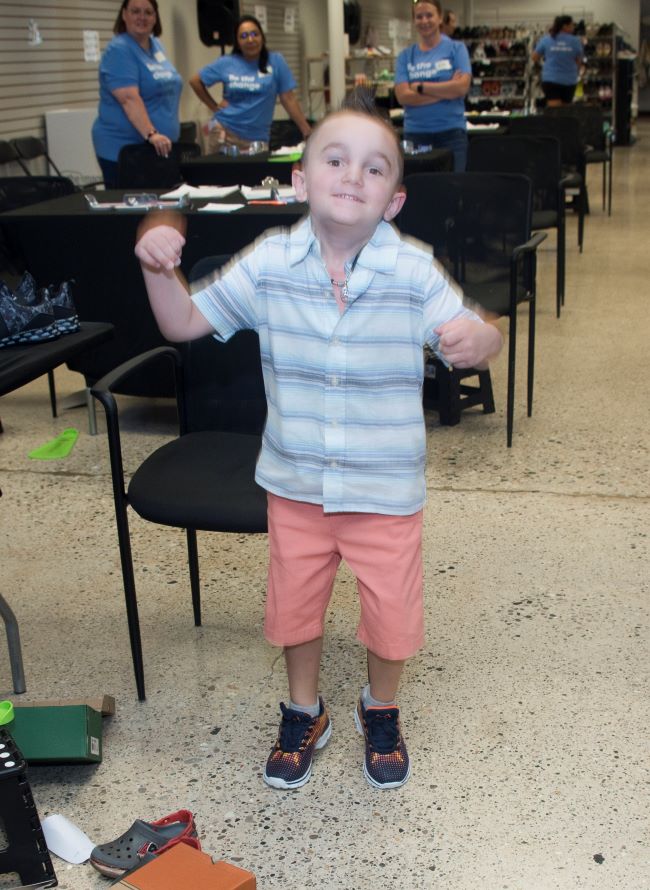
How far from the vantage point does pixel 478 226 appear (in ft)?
13.5

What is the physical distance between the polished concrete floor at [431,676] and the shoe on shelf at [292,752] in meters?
0.03

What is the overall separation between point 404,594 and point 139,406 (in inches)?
104

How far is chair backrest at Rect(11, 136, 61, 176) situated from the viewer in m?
7.86

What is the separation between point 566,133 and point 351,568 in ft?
22.2

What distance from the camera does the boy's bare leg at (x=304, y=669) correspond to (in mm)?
2051

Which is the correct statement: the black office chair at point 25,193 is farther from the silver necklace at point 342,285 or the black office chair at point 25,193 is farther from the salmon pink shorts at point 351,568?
the silver necklace at point 342,285

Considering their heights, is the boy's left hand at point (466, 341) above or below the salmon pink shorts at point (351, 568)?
Answer: above

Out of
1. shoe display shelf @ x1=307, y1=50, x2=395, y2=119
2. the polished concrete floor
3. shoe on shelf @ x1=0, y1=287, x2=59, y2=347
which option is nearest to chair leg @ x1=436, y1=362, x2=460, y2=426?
the polished concrete floor

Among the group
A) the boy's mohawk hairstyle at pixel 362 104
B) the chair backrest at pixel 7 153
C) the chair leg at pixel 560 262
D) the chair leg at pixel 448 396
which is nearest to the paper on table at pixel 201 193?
the chair leg at pixel 448 396

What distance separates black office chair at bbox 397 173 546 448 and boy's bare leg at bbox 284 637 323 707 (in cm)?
218

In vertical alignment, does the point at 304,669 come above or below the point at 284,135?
below

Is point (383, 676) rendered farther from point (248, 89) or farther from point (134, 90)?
point (248, 89)

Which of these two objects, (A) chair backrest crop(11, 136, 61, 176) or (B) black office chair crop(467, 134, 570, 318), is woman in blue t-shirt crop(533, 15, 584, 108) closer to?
(A) chair backrest crop(11, 136, 61, 176)

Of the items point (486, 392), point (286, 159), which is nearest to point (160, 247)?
point (486, 392)
